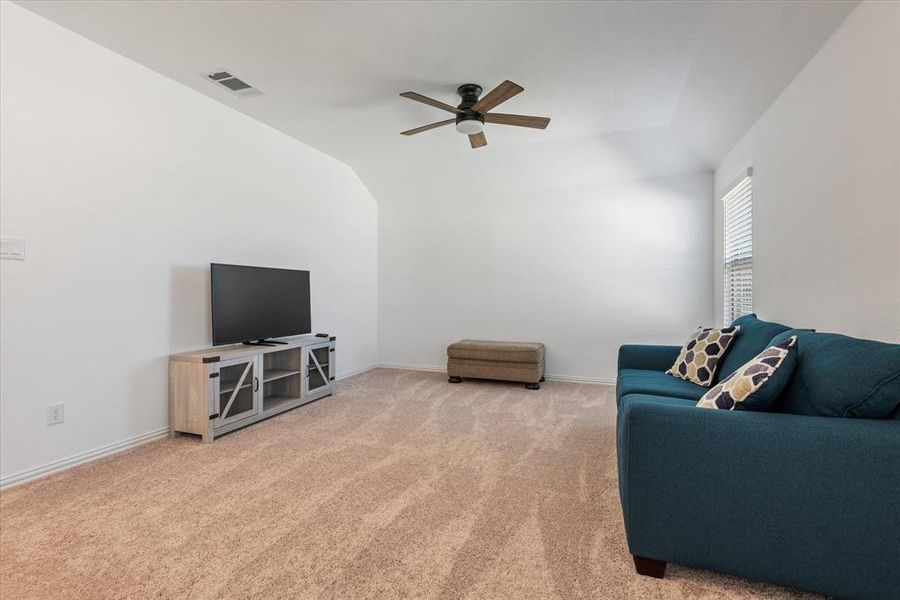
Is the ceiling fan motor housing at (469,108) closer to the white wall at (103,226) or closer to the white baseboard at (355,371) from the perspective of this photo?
the white wall at (103,226)

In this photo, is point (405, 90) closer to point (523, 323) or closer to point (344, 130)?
point (344, 130)

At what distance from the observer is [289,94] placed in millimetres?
3418

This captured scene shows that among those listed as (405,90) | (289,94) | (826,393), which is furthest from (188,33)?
(826,393)

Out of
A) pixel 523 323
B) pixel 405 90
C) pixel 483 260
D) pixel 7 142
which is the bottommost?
pixel 523 323

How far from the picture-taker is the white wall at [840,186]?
1.71 m

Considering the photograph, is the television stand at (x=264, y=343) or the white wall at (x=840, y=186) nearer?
the white wall at (x=840, y=186)

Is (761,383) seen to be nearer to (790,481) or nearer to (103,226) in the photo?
(790,481)

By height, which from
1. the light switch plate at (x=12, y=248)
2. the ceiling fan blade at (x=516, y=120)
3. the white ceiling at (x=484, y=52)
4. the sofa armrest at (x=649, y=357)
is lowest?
the sofa armrest at (x=649, y=357)

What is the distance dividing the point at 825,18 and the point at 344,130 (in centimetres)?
359

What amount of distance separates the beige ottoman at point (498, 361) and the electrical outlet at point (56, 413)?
11.3ft

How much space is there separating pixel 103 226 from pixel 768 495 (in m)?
3.82

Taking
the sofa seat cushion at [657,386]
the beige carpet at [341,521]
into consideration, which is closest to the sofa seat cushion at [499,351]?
the beige carpet at [341,521]

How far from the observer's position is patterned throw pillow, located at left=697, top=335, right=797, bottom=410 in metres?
1.55

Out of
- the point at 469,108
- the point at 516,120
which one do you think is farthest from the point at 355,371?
the point at 516,120
